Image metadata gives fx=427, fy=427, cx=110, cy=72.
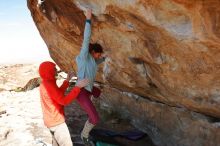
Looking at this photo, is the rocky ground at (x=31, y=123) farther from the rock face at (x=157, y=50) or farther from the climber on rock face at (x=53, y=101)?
the climber on rock face at (x=53, y=101)

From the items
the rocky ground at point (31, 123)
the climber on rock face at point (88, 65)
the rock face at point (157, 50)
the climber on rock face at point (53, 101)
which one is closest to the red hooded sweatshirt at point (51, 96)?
the climber on rock face at point (53, 101)

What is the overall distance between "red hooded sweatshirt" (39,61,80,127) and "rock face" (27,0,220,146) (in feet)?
4.75

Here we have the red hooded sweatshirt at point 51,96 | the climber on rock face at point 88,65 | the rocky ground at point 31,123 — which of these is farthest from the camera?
the rocky ground at point 31,123

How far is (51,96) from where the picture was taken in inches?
279

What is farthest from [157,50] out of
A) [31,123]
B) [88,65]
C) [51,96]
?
[31,123]

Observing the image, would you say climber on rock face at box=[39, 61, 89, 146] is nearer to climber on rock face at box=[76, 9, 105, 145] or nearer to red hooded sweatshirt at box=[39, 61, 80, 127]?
red hooded sweatshirt at box=[39, 61, 80, 127]

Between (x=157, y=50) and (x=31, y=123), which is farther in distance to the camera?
(x=31, y=123)

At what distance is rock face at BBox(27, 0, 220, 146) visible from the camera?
6.29 meters

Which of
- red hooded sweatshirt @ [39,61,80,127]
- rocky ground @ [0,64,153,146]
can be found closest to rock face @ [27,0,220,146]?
rocky ground @ [0,64,153,146]

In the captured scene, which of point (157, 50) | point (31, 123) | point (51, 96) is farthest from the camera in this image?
point (31, 123)

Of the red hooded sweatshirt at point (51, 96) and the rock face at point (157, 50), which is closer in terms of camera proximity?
the rock face at point (157, 50)

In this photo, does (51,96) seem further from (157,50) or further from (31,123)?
(31,123)

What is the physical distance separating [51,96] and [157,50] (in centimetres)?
200

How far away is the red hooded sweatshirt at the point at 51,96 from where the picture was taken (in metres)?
7.05
